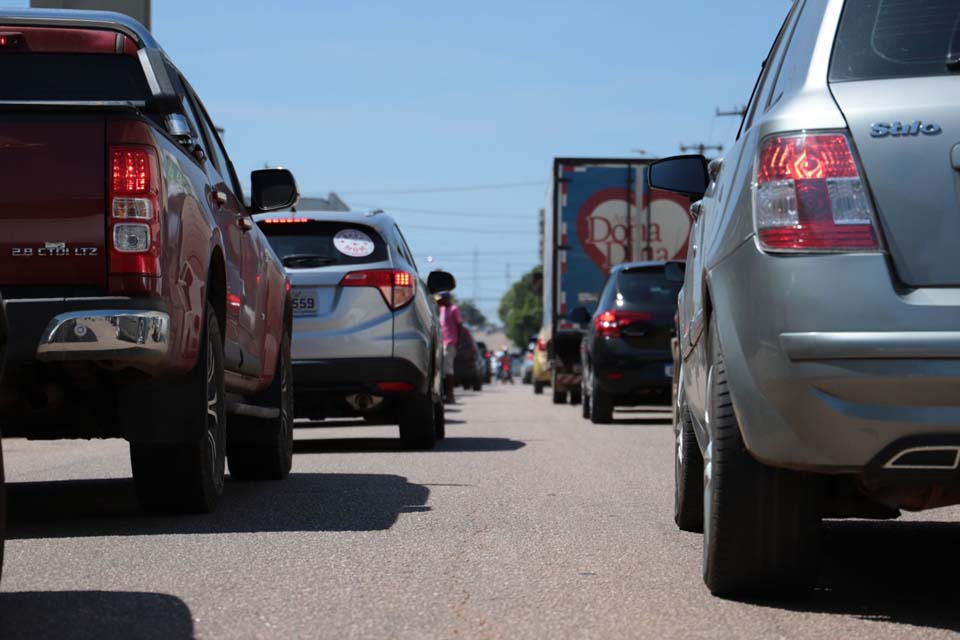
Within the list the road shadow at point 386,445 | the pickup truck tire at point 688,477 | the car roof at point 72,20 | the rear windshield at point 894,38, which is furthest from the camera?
the road shadow at point 386,445

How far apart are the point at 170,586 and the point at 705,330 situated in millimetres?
1782

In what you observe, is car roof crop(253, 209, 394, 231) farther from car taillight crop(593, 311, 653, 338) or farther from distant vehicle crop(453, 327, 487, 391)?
distant vehicle crop(453, 327, 487, 391)

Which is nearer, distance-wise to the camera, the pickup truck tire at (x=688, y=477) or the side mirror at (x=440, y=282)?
the pickup truck tire at (x=688, y=477)

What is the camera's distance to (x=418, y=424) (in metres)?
12.1

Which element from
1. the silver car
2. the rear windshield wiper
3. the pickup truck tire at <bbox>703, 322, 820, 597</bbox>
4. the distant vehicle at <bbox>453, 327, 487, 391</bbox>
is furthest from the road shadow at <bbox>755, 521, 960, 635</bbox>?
the distant vehicle at <bbox>453, 327, 487, 391</bbox>

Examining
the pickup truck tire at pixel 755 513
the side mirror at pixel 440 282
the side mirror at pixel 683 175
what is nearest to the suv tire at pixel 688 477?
the side mirror at pixel 683 175

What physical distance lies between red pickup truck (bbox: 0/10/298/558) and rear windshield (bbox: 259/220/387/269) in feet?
13.4

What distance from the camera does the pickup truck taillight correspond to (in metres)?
6.07

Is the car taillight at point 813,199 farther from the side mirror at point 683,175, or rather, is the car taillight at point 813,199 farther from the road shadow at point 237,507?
the road shadow at point 237,507

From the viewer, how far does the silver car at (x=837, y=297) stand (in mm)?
4121

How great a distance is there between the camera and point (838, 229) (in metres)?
4.25

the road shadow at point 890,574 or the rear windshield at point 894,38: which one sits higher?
the rear windshield at point 894,38

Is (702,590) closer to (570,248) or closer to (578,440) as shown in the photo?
(578,440)

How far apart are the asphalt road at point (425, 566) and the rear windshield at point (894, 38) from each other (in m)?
1.46
